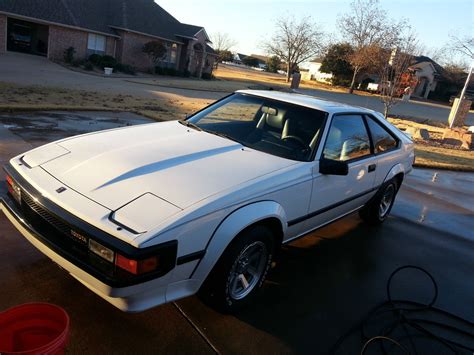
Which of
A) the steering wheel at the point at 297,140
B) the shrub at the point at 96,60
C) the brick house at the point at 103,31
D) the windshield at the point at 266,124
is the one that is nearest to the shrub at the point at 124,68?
the shrub at the point at 96,60

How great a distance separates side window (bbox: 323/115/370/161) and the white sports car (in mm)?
20

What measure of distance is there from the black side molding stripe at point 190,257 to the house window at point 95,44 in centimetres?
3030

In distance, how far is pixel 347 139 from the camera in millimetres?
4203

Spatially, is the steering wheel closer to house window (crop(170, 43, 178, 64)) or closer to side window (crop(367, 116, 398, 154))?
side window (crop(367, 116, 398, 154))

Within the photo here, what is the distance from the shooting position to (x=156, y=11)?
3578 cm

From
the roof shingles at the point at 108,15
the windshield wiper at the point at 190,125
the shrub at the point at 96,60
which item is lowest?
the shrub at the point at 96,60

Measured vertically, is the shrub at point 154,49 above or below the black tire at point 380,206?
above

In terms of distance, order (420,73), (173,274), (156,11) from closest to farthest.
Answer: (173,274) < (156,11) < (420,73)

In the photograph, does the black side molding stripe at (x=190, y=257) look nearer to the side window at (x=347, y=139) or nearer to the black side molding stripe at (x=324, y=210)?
the black side molding stripe at (x=324, y=210)

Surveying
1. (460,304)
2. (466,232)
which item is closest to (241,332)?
(460,304)

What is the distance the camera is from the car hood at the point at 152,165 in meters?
2.70

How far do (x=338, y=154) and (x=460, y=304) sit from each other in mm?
1808

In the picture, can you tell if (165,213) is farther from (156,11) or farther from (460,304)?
(156,11)

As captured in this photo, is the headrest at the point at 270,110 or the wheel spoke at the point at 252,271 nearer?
the wheel spoke at the point at 252,271
